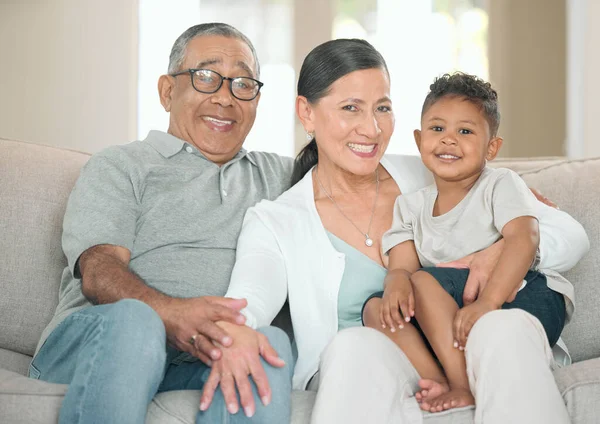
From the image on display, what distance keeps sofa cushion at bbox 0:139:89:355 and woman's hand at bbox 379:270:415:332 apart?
86 centimetres

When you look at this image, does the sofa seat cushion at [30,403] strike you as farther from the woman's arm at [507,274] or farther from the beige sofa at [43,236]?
the woman's arm at [507,274]

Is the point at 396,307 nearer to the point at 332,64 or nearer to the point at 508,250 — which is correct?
the point at 508,250

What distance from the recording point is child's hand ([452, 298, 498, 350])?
1.50m

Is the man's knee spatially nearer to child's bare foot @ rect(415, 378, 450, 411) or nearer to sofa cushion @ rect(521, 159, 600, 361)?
child's bare foot @ rect(415, 378, 450, 411)

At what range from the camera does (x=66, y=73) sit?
5078mm

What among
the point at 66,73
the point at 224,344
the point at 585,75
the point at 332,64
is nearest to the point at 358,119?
the point at 332,64

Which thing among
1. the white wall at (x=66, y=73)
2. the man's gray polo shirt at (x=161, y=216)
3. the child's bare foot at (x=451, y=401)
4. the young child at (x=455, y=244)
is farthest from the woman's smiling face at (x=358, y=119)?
the white wall at (x=66, y=73)

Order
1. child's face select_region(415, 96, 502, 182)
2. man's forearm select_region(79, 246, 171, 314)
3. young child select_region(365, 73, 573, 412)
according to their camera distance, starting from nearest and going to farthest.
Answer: young child select_region(365, 73, 573, 412) → man's forearm select_region(79, 246, 171, 314) → child's face select_region(415, 96, 502, 182)

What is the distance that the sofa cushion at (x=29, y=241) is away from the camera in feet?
6.28

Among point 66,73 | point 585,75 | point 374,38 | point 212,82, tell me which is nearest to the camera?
point 212,82

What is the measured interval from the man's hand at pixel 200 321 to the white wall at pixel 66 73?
3673 mm

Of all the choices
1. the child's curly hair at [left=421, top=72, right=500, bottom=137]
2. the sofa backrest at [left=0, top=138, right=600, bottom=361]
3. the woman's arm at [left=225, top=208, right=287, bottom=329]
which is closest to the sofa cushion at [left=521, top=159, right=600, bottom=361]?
the sofa backrest at [left=0, top=138, right=600, bottom=361]

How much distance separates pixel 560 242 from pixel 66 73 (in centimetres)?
409

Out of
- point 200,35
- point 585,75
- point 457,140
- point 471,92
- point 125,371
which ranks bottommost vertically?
point 125,371
